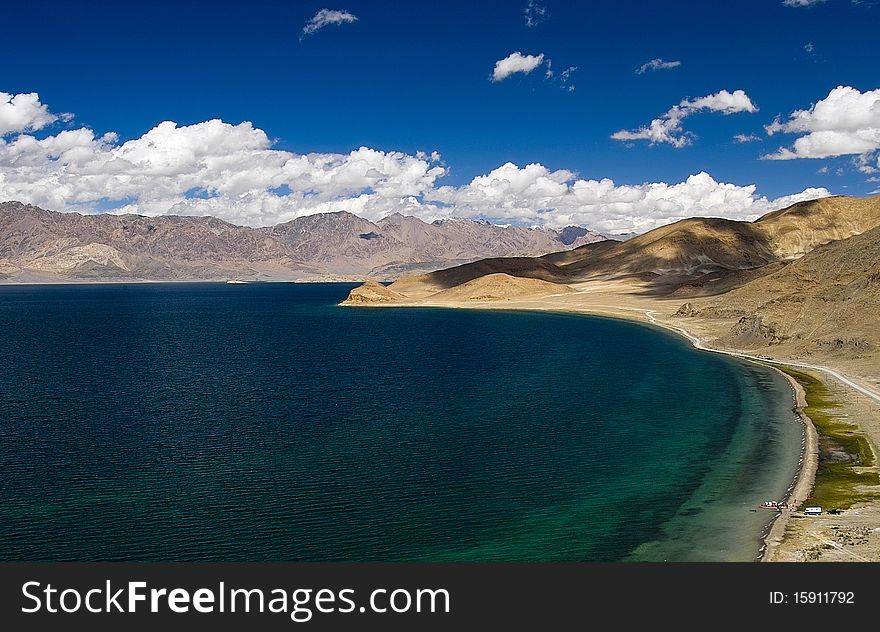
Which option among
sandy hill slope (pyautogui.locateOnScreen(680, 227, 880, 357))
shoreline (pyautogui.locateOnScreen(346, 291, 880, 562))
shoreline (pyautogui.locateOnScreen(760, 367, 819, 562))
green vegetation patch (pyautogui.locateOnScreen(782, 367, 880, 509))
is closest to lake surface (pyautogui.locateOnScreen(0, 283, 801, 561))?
shoreline (pyautogui.locateOnScreen(760, 367, 819, 562))

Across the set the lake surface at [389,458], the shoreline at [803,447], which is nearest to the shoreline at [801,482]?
the shoreline at [803,447]

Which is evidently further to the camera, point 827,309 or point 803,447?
point 827,309

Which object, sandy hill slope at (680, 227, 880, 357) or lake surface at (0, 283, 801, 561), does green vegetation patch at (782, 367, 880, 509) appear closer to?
lake surface at (0, 283, 801, 561)

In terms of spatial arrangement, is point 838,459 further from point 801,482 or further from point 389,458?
point 389,458

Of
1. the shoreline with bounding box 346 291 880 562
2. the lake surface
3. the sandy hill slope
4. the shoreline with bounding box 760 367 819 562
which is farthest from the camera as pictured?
the sandy hill slope

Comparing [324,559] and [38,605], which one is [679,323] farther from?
[38,605]

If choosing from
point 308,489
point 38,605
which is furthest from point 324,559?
point 38,605

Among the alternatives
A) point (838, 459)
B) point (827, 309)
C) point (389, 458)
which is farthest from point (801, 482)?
point (827, 309)
